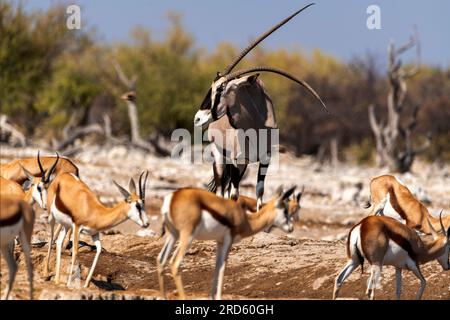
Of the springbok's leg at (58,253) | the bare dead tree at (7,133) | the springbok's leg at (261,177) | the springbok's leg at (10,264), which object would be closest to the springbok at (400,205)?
the springbok's leg at (261,177)

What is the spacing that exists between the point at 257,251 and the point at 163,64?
98.8 ft

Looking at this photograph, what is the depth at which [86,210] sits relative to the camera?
9.34 meters

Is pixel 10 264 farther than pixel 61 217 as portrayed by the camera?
No

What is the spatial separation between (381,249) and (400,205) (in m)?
3.60

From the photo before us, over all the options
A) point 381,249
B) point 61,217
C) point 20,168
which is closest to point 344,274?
point 381,249

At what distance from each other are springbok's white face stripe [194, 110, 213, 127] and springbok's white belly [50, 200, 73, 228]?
2356mm

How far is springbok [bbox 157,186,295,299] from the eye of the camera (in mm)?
8109

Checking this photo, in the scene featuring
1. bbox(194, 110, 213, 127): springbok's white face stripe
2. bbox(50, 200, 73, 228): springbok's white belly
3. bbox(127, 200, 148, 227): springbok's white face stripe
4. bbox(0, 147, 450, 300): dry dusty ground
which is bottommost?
bbox(0, 147, 450, 300): dry dusty ground

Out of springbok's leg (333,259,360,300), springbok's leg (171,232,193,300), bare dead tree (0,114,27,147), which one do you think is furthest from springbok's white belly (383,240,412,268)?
bare dead tree (0,114,27,147)

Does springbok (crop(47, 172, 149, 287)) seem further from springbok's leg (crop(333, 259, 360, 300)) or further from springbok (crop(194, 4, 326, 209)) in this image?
springbok (crop(194, 4, 326, 209))

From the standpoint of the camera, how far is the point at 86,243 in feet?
41.0

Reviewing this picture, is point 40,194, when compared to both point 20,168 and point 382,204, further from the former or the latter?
point 382,204
